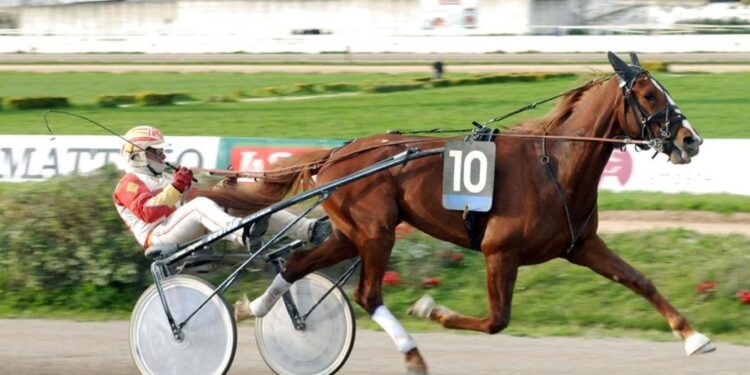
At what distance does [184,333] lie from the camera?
6254 millimetres

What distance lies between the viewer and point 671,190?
12469mm

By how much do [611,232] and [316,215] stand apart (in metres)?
2.64

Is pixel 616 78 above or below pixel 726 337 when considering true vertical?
above

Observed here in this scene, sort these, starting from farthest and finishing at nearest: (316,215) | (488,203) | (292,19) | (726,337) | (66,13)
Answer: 1. (66,13)
2. (292,19)
3. (316,215)
4. (726,337)
5. (488,203)

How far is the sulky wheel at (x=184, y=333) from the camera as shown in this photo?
6.22 m

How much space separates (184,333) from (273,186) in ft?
3.44

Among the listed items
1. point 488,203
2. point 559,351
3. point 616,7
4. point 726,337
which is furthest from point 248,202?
point 616,7

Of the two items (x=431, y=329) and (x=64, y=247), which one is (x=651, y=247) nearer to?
(x=431, y=329)

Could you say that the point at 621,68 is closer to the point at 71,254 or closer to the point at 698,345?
the point at 698,345

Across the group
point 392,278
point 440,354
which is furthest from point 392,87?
point 440,354

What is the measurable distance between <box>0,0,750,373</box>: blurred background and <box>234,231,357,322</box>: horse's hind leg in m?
0.77

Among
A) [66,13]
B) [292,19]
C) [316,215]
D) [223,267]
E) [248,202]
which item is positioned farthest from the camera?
[66,13]

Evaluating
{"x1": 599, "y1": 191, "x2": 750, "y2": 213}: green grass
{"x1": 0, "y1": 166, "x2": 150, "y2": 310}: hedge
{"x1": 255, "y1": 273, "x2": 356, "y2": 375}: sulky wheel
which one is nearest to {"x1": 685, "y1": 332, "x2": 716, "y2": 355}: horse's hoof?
{"x1": 255, "y1": 273, "x2": 356, "y2": 375}: sulky wheel

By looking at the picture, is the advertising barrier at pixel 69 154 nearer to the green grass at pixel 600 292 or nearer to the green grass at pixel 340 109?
the green grass at pixel 340 109
